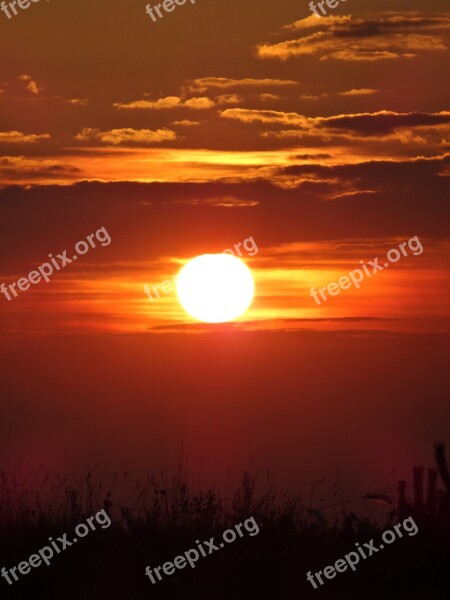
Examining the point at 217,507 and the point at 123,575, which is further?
the point at 217,507

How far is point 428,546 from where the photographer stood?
40.5 ft

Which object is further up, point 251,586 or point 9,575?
point 9,575

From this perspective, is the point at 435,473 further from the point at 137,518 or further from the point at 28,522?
the point at 28,522

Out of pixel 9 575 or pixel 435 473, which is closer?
pixel 9 575

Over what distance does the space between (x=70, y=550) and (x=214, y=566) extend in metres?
1.41

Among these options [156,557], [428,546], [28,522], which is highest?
[28,522]

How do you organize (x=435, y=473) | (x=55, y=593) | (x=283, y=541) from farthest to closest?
1. (x=435, y=473)
2. (x=283, y=541)
3. (x=55, y=593)

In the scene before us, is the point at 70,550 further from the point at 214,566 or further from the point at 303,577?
the point at 303,577

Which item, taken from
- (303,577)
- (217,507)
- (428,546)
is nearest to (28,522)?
(217,507)

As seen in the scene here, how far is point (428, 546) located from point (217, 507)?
217cm

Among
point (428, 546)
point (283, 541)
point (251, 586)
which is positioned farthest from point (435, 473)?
point (251, 586)

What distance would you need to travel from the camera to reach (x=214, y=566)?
11.5 metres

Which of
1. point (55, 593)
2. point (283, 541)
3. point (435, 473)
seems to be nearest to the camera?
point (55, 593)

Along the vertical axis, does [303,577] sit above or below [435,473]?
below
